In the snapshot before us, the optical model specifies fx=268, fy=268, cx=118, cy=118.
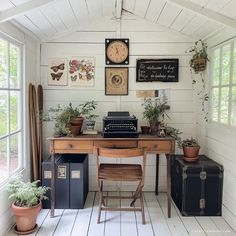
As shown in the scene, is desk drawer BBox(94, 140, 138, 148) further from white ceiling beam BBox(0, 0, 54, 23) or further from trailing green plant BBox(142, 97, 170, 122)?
white ceiling beam BBox(0, 0, 54, 23)

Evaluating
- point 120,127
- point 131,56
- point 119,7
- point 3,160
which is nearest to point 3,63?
point 3,160

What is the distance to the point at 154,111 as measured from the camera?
338 centimetres

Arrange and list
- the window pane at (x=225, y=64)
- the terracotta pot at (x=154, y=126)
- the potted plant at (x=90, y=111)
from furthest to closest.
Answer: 1. the potted plant at (x=90, y=111)
2. the terracotta pot at (x=154, y=126)
3. the window pane at (x=225, y=64)

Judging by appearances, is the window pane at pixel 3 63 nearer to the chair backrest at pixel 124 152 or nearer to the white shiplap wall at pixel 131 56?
the white shiplap wall at pixel 131 56

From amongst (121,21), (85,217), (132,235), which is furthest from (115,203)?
(121,21)

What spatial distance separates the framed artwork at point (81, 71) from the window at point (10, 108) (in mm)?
730

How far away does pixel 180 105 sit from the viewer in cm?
359

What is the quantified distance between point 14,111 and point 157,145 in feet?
5.23

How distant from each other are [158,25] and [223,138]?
1680mm

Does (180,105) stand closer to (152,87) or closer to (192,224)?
(152,87)

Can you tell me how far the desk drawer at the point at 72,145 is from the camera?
293 centimetres

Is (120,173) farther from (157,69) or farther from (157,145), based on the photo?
(157,69)

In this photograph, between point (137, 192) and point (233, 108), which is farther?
point (137, 192)

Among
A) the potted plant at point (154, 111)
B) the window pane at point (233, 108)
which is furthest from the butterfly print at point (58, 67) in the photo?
the window pane at point (233, 108)
